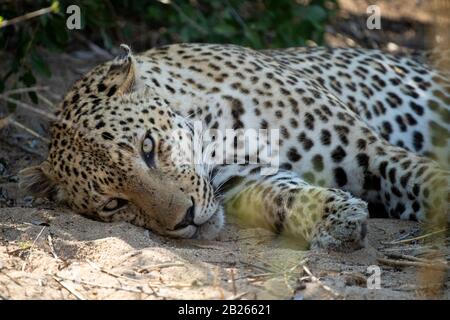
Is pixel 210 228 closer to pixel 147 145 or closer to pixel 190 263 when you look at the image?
pixel 147 145

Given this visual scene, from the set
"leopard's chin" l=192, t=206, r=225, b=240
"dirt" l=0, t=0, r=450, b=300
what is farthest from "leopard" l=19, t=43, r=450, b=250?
"dirt" l=0, t=0, r=450, b=300

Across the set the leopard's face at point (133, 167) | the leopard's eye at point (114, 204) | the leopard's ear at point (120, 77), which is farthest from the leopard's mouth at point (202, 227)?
the leopard's ear at point (120, 77)

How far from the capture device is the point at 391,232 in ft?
20.0

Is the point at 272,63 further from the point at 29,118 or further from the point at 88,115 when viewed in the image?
the point at 29,118

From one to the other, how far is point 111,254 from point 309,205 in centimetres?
142

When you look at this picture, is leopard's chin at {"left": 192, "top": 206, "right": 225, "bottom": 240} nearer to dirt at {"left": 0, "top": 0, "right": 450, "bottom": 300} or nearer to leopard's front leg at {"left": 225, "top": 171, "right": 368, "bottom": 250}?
dirt at {"left": 0, "top": 0, "right": 450, "bottom": 300}

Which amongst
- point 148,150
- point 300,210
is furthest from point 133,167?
point 300,210

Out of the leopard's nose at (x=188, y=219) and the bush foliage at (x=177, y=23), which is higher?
the bush foliage at (x=177, y=23)

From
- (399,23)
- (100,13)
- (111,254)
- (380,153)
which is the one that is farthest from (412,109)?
(399,23)

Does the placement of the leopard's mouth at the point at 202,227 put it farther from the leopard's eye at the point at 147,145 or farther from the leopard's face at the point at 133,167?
the leopard's eye at the point at 147,145

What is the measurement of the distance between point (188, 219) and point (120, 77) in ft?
3.77

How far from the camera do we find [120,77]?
6152mm

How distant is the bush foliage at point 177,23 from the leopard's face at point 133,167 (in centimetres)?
187

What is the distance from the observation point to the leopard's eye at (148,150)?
5.74 meters
